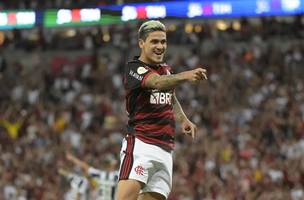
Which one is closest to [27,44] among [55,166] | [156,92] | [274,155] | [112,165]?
[55,166]

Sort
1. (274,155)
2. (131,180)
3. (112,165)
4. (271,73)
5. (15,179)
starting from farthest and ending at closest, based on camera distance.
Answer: (271,73), (15,179), (274,155), (112,165), (131,180)

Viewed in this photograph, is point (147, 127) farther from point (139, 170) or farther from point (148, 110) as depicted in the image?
point (139, 170)

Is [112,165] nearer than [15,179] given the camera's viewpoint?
Yes

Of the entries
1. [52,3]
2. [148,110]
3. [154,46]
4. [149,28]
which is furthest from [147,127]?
[52,3]

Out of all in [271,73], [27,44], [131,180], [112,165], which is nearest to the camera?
[131,180]

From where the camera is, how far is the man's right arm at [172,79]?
6.05 meters

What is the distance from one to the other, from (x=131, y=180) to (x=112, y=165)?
19.5 ft

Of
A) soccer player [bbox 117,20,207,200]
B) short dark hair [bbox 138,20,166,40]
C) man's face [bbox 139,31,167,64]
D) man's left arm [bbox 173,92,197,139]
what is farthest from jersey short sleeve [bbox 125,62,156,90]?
man's left arm [bbox 173,92,197,139]

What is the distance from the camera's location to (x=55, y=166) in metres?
19.0

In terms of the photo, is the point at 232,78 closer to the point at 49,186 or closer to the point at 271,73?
the point at 271,73

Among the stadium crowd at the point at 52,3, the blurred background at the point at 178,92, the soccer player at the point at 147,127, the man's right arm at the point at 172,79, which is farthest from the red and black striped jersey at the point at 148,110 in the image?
the stadium crowd at the point at 52,3

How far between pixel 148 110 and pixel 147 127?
0.47 ft

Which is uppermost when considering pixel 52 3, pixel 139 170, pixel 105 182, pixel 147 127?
pixel 52 3

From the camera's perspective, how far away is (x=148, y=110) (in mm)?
6883
